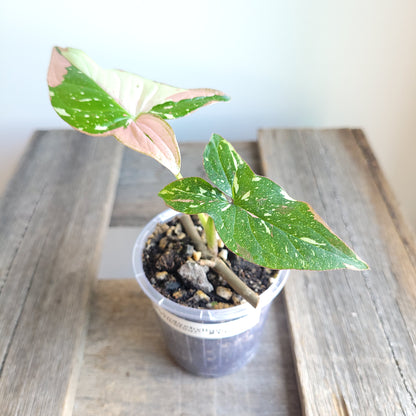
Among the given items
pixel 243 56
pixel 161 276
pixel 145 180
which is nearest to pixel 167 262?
pixel 161 276

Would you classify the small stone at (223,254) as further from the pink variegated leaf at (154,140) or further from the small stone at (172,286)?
the pink variegated leaf at (154,140)

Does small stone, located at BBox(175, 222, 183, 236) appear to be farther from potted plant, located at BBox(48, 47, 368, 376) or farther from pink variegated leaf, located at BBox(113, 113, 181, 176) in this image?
pink variegated leaf, located at BBox(113, 113, 181, 176)

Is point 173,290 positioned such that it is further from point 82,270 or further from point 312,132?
point 312,132

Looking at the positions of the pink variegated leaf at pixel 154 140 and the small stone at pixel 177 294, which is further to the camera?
the small stone at pixel 177 294

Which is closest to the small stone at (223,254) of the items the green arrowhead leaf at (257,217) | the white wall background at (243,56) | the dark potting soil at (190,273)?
the dark potting soil at (190,273)

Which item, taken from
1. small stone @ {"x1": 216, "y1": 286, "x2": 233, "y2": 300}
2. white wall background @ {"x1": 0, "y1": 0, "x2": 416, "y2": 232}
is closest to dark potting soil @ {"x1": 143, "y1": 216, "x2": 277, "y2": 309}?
small stone @ {"x1": 216, "y1": 286, "x2": 233, "y2": 300}

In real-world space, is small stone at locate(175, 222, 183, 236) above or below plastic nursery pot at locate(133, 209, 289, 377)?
above

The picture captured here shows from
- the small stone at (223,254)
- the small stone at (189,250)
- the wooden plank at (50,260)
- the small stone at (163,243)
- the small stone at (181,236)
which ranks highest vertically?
the small stone at (189,250)

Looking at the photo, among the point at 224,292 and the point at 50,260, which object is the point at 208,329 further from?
the point at 50,260
